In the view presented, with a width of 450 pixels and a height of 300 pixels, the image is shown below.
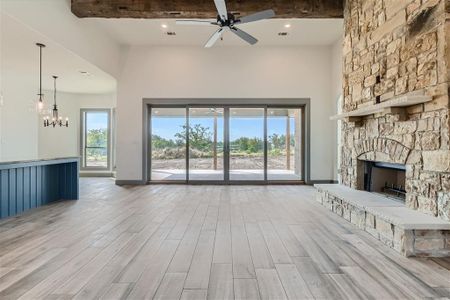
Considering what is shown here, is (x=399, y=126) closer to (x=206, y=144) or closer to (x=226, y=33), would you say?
(x=226, y=33)

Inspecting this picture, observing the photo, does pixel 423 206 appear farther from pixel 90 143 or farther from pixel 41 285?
pixel 90 143

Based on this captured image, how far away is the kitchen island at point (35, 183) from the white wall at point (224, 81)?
7.18 feet

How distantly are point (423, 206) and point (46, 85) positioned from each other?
1018cm

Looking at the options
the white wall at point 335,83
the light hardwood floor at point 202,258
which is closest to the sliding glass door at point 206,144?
the white wall at point 335,83

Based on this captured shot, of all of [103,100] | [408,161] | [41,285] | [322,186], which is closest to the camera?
[41,285]

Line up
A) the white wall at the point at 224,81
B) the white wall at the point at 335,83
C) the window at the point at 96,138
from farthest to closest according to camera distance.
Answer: the window at the point at 96,138, the white wall at the point at 224,81, the white wall at the point at 335,83

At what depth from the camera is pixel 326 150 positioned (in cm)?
805

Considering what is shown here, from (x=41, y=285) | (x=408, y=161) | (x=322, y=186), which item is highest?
(x=408, y=161)

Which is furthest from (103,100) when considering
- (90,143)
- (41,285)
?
(41,285)

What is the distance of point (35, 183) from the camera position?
5.17m

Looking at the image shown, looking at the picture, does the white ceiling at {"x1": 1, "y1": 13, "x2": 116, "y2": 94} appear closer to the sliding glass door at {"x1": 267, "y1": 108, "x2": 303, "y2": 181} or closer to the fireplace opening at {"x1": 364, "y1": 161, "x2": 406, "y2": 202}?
the sliding glass door at {"x1": 267, "y1": 108, "x2": 303, "y2": 181}

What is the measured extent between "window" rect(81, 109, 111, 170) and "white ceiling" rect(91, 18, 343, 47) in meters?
3.71

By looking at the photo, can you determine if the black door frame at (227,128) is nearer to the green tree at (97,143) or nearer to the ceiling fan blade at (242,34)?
the ceiling fan blade at (242,34)

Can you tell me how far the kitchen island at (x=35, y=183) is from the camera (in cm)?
445
